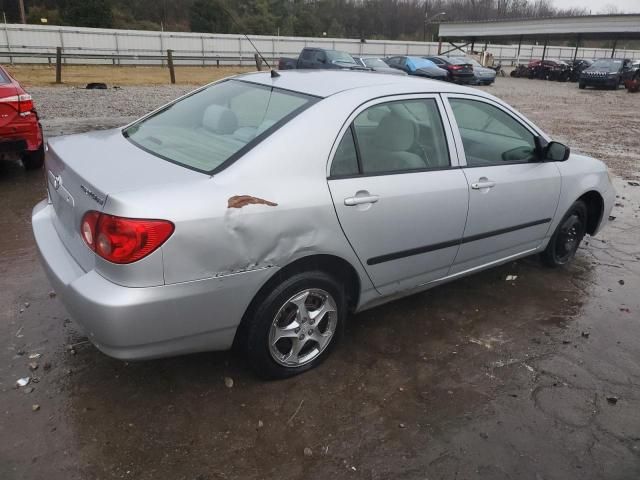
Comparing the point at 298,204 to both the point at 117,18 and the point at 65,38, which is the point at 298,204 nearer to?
the point at 65,38

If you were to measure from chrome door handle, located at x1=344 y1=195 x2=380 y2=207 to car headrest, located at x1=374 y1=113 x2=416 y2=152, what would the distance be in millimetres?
390

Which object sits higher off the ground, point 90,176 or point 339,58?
point 90,176

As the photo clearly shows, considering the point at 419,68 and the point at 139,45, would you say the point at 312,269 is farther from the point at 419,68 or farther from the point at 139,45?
the point at 139,45

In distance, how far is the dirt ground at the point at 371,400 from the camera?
8.02 ft

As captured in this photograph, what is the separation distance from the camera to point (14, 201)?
232 inches

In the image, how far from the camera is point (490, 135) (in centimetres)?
399

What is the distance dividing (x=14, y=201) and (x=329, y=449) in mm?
4990

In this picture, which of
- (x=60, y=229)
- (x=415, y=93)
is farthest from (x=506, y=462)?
(x=60, y=229)

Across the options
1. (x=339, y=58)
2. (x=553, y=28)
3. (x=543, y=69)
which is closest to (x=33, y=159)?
(x=339, y=58)

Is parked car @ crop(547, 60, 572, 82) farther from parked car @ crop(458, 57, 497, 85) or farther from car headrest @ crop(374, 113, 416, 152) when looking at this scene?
car headrest @ crop(374, 113, 416, 152)

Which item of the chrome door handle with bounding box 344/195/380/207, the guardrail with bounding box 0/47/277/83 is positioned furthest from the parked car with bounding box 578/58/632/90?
the chrome door handle with bounding box 344/195/380/207

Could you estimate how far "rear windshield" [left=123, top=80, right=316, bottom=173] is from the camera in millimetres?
2787

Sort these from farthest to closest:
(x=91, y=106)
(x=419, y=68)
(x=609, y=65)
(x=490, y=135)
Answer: (x=609, y=65)
(x=419, y=68)
(x=91, y=106)
(x=490, y=135)

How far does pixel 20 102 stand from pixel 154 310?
16.7 feet
